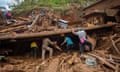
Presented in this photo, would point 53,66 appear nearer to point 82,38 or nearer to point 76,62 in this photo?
point 76,62

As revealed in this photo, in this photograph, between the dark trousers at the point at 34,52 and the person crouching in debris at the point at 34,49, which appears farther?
the dark trousers at the point at 34,52

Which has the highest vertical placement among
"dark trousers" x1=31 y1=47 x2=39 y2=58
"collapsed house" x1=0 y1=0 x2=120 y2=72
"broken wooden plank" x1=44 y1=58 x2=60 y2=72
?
"collapsed house" x1=0 y1=0 x2=120 y2=72

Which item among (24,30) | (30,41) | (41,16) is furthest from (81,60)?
(41,16)

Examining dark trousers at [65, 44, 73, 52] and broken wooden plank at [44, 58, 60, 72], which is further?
dark trousers at [65, 44, 73, 52]

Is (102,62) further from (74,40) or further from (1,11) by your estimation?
(1,11)

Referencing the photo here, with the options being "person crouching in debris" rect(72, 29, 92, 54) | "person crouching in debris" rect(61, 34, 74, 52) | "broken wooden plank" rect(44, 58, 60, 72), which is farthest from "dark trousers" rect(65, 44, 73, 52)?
"broken wooden plank" rect(44, 58, 60, 72)

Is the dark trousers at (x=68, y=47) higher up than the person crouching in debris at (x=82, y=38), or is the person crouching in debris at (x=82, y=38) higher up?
the person crouching in debris at (x=82, y=38)

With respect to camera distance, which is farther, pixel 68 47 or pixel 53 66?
pixel 68 47

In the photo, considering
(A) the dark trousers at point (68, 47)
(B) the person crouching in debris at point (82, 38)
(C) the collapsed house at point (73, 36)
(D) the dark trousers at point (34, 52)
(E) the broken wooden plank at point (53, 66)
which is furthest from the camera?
(A) the dark trousers at point (68, 47)

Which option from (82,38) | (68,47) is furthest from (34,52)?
(82,38)

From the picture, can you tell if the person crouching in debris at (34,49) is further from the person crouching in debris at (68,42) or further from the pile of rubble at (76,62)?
the person crouching in debris at (68,42)

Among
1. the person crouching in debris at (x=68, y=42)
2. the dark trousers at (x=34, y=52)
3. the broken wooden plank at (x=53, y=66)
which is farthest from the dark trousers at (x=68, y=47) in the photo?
the broken wooden plank at (x=53, y=66)

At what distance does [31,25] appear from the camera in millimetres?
13539

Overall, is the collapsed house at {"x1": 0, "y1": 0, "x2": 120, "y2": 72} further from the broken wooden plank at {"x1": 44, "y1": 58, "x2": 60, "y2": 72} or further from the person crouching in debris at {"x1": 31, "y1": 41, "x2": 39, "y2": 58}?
the person crouching in debris at {"x1": 31, "y1": 41, "x2": 39, "y2": 58}
